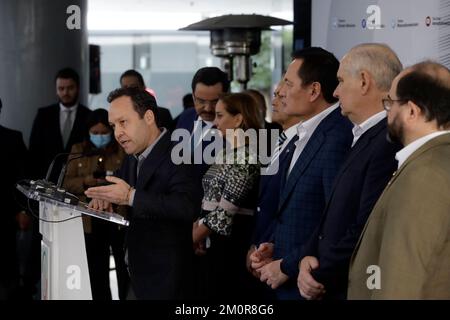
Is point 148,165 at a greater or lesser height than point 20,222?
greater

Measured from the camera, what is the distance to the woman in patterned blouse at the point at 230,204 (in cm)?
453

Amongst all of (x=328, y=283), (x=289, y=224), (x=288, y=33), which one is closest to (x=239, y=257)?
(x=289, y=224)

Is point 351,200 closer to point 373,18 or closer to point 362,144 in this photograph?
point 362,144

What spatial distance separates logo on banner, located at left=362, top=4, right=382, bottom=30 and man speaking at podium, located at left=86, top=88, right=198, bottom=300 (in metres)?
1.54

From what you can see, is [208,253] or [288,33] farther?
[288,33]

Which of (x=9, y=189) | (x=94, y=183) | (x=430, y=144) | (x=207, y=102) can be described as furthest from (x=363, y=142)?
(x=9, y=189)

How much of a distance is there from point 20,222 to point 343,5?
2726 mm

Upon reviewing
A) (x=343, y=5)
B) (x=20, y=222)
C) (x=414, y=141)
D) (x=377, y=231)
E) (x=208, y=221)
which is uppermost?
(x=343, y=5)

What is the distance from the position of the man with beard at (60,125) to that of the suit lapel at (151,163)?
112 inches

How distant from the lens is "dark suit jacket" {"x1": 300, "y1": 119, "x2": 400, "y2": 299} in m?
3.19

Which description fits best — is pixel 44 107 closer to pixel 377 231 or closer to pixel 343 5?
pixel 343 5
